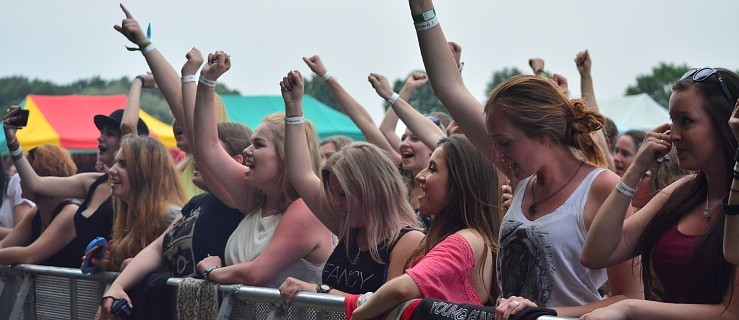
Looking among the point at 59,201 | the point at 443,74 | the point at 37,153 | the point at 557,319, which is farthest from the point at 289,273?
the point at 37,153

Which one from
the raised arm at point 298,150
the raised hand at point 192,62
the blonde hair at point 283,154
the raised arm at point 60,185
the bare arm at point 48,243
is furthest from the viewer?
the raised arm at point 60,185

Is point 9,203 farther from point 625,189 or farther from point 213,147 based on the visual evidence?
point 625,189

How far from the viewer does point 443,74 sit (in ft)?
13.1

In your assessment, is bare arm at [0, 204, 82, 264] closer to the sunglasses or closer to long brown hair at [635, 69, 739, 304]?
long brown hair at [635, 69, 739, 304]

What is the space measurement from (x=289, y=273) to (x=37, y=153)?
4444 millimetres

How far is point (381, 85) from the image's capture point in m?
6.84

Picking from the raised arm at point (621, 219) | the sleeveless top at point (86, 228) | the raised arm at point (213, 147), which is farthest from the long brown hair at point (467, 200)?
the sleeveless top at point (86, 228)

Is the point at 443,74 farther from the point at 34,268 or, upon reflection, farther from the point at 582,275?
the point at 34,268

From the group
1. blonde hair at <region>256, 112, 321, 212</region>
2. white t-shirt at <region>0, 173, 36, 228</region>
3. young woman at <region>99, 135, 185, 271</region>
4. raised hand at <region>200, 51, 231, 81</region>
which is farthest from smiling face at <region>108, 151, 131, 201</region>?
white t-shirt at <region>0, 173, 36, 228</region>

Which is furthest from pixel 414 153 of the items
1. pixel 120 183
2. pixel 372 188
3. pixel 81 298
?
pixel 81 298

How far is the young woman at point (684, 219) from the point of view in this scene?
3158mm

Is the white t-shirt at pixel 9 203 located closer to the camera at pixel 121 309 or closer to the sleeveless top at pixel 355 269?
the camera at pixel 121 309

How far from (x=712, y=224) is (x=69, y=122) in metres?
18.1

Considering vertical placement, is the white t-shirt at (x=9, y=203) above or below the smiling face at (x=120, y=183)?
below
